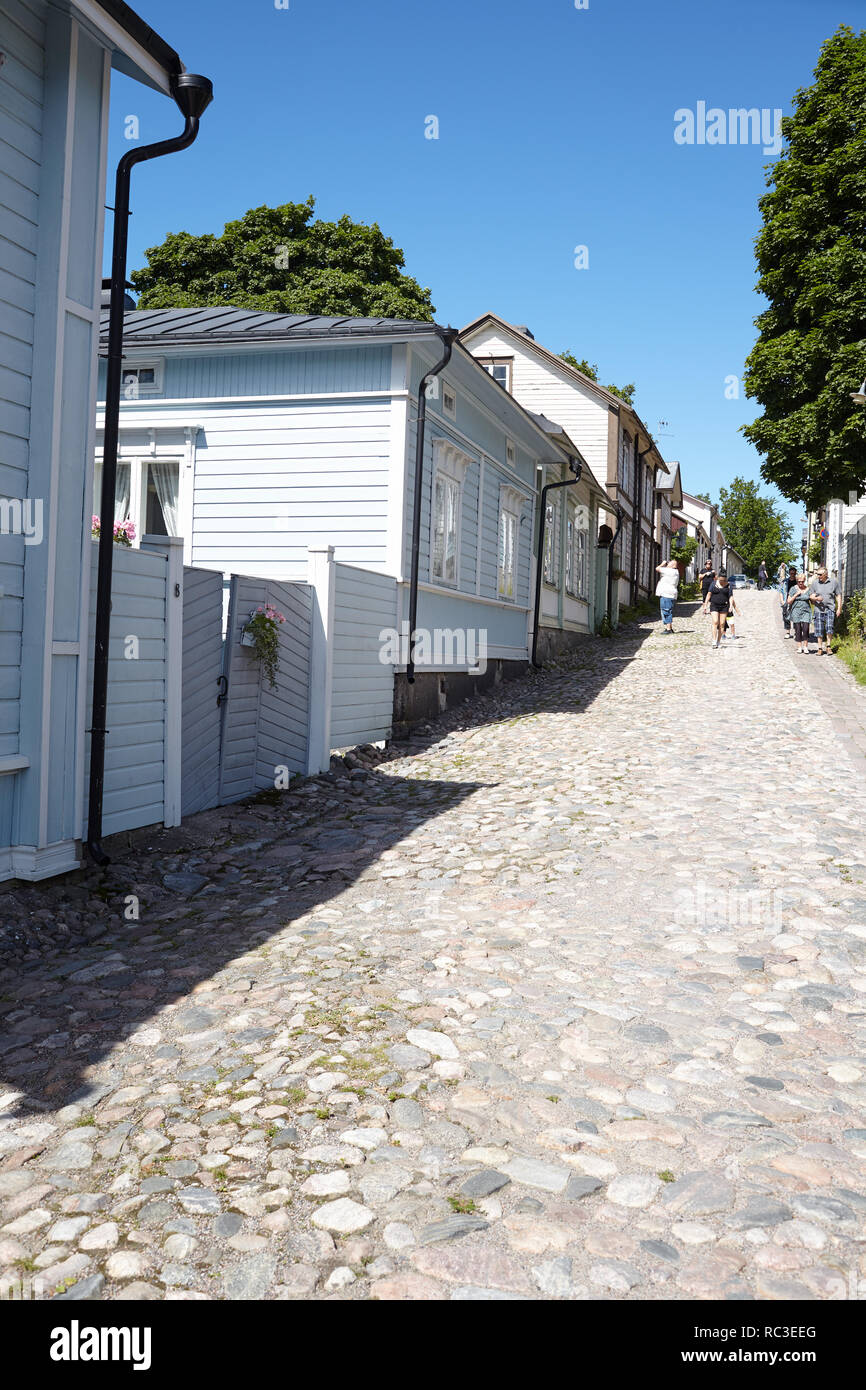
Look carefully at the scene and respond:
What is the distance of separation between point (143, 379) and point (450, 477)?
3992 millimetres

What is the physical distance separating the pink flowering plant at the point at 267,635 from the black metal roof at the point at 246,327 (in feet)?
13.8

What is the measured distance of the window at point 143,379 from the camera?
42.3 feet

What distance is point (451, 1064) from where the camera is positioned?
3848 mm

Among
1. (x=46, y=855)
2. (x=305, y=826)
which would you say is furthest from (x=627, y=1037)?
(x=305, y=826)

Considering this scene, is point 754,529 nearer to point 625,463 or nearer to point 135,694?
point 625,463

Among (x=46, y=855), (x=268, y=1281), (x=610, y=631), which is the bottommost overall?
(x=268, y=1281)

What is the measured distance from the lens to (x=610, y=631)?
30203 mm

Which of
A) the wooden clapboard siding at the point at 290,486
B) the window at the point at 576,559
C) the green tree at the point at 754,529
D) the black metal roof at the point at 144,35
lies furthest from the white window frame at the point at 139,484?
the green tree at the point at 754,529

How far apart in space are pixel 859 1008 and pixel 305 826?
15.3ft

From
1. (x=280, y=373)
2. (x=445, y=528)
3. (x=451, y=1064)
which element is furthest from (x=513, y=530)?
(x=451, y=1064)

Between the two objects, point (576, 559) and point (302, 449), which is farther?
point (576, 559)

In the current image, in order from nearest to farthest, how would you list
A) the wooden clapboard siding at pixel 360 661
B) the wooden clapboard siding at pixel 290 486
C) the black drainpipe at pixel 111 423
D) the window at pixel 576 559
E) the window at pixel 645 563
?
the black drainpipe at pixel 111 423, the wooden clapboard siding at pixel 360 661, the wooden clapboard siding at pixel 290 486, the window at pixel 576 559, the window at pixel 645 563

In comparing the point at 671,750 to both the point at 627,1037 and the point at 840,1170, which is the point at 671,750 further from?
the point at 840,1170

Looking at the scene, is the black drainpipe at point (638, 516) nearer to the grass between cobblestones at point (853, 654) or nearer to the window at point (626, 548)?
the window at point (626, 548)
